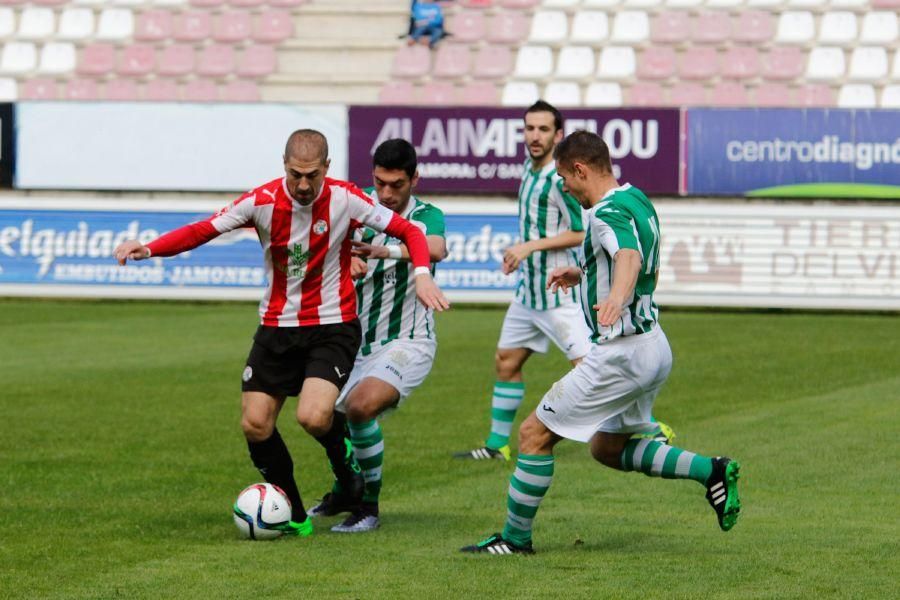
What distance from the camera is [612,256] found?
265 inches

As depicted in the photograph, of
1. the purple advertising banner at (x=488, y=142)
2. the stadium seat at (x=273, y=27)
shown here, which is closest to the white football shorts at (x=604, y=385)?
the purple advertising banner at (x=488, y=142)

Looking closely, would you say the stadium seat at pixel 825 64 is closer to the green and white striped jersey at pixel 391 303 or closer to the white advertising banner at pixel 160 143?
the white advertising banner at pixel 160 143

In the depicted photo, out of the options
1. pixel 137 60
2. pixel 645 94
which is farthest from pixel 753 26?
pixel 137 60

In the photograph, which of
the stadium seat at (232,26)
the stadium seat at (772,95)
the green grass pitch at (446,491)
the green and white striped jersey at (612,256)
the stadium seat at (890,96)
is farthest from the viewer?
the stadium seat at (232,26)

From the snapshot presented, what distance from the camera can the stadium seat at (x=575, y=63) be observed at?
2572 cm

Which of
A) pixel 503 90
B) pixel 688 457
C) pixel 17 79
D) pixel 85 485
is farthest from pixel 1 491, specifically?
pixel 17 79

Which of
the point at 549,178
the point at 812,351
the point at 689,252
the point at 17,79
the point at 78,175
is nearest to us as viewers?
the point at 549,178

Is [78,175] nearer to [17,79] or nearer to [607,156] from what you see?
[17,79]

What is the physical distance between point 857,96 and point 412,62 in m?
6.93

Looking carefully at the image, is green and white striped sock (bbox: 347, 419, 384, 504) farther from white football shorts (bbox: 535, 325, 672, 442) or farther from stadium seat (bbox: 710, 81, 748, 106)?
stadium seat (bbox: 710, 81, 748, 106)

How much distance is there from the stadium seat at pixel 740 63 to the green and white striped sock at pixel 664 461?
1850 cm

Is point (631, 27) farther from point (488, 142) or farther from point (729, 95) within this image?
point (488, 142)

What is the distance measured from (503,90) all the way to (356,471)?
59.5 ft

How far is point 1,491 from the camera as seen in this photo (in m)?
8.85
